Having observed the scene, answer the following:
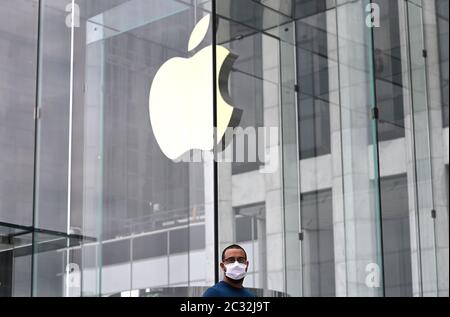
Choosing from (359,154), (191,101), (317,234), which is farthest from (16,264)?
(359,154)

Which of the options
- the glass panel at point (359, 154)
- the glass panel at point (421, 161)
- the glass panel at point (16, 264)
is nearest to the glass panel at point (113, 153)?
the glass panel at point (16, 264)

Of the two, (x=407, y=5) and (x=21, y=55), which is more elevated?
(x=407, y=5)

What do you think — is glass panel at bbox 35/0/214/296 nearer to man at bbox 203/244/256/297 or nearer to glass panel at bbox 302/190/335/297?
glass panel at bbox 302/190/335/297

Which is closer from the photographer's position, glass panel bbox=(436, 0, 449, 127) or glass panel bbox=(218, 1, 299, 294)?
glass panel bbox=(218, 1, 299, 294)

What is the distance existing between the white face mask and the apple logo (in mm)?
3241

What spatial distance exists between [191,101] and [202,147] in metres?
0.46

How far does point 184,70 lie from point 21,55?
6.29 ft

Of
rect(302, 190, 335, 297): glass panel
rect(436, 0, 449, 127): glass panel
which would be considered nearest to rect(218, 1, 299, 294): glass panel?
rect(302, 190, 335, 297): glass panel

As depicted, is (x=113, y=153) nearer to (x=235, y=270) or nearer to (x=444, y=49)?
(x=235, y=270)

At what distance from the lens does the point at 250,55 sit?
437 inches

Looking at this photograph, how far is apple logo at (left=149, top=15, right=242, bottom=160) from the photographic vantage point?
33.2 ft

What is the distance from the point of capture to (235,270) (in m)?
6.76
